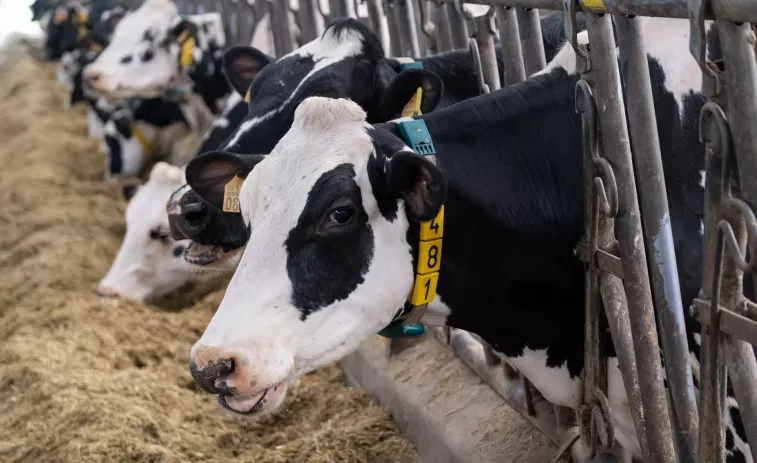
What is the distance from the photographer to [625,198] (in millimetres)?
2389

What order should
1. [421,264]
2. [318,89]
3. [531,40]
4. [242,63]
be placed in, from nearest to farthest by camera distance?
[421,264] → [531,40] → [318,89] → [242,63]

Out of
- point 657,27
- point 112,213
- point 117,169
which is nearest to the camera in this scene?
point 657,27

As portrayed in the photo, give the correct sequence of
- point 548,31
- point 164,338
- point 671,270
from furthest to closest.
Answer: point 164,338 → point 548,31 → point 671,270

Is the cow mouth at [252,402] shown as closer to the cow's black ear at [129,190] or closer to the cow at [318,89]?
the cow at [318,89]

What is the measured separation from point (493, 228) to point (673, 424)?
70 cm

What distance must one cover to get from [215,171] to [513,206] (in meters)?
1.05

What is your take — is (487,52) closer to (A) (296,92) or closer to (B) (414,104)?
(B) (414,104)

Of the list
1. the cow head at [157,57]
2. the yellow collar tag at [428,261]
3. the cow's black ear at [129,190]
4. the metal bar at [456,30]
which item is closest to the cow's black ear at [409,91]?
the metal bar at [456,30]

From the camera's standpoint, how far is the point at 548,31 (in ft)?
12.8

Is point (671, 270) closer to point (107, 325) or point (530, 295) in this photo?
point (530, 295)

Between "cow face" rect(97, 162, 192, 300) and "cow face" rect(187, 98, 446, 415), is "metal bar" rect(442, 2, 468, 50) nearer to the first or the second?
"cow face" rect(187, 98, 446, 415)

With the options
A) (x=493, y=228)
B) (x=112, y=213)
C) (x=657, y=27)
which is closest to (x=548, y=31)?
(x=657, y=27)

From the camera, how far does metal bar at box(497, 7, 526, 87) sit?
128 inches

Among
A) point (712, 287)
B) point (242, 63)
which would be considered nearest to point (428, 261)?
point (712, 287)
